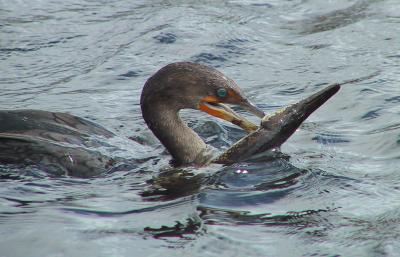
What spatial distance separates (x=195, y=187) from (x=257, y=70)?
10.4 ft

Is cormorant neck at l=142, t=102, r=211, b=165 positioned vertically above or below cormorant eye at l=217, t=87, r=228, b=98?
below

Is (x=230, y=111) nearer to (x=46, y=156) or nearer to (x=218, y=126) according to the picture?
(x=218, y=126)

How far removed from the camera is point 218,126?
8.08 meters

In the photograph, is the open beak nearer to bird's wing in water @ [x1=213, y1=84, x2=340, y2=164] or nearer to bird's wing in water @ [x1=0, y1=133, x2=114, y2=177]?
Result: bird's wing in water @ [x1=213, y1=84, x2=340, y2=164]

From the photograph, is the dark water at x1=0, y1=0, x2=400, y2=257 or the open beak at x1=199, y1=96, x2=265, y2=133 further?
the open beak at x1=199, y1=96, x2=265, y2=133

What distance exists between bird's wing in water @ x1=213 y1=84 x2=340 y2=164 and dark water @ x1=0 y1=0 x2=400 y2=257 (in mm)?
99

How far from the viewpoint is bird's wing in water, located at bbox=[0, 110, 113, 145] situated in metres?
6.94

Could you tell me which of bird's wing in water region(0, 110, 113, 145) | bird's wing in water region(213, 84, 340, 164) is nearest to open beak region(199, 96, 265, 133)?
bird's wing in water region(213, 84, 340, 164)

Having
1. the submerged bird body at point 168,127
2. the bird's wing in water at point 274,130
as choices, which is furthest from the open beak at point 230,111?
the bird's wing in water at point 274,130

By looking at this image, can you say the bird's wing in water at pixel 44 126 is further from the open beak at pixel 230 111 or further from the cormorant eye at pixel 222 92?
the cormorant eye at pixel 222 92

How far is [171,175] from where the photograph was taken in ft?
22.7

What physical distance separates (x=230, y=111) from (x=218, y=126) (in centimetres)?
100

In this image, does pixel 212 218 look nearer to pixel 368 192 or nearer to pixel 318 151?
pixel 368 192

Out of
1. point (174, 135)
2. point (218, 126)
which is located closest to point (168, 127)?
point (174, 135)
